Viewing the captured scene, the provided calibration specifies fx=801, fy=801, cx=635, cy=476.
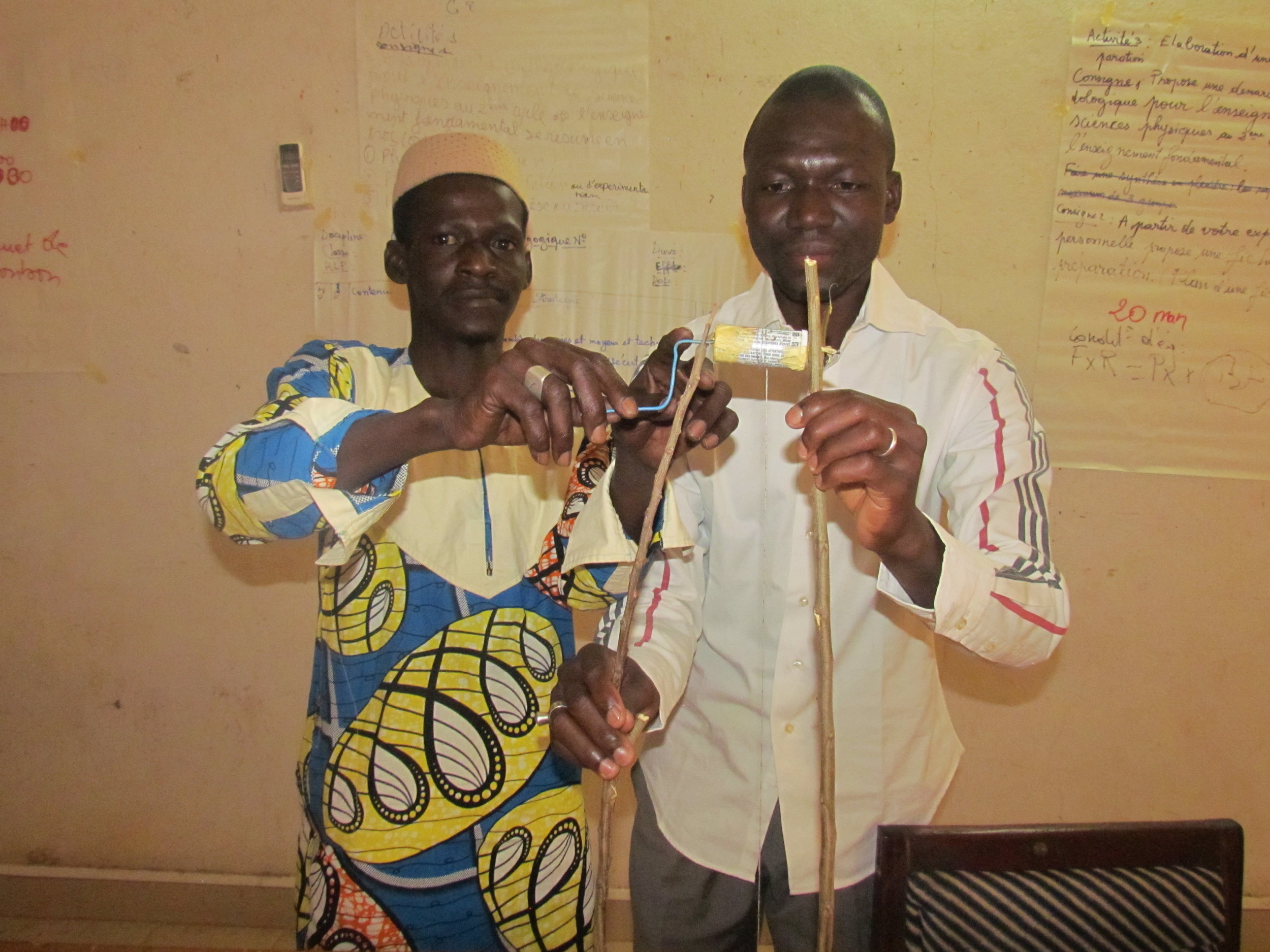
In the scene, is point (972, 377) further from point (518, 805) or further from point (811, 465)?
point (518, 805)

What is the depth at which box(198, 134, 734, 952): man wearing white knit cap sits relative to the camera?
1.15 metres

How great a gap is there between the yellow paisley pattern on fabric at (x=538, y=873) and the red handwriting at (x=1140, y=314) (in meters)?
1.70

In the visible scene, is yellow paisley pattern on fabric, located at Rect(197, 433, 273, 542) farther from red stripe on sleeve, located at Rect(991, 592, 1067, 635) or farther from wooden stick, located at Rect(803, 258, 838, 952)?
red stripe on sleeve, located at Rect(991, 592, 1067, 635)

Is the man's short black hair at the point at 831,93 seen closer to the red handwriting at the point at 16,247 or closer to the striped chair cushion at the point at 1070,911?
the striped chair cushion at the point at 1070,911

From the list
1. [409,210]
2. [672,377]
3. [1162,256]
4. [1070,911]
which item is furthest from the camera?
[1162,256]

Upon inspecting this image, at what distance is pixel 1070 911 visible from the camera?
3.29 feet

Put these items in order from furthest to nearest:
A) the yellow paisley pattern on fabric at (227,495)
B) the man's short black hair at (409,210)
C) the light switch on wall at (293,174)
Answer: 1. the light switch on wall at (293,174)
2. the man's short black hair at (409,210)
3. the yellow paisley pattern on fabric at (227,495)

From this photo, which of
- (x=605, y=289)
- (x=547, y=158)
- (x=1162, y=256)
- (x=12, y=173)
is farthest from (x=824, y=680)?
(x=12, y=173)

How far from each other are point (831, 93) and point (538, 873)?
1.21 m

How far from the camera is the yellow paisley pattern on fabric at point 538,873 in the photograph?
1169 mm

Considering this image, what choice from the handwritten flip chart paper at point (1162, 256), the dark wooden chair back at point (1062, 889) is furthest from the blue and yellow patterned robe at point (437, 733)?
the handwritten flip chart paper at point (1162, 256)

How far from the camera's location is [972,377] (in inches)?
44.9

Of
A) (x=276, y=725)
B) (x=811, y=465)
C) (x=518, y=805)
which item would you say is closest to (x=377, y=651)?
(x=518, y=805)

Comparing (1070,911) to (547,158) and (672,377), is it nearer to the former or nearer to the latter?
(672,377)
